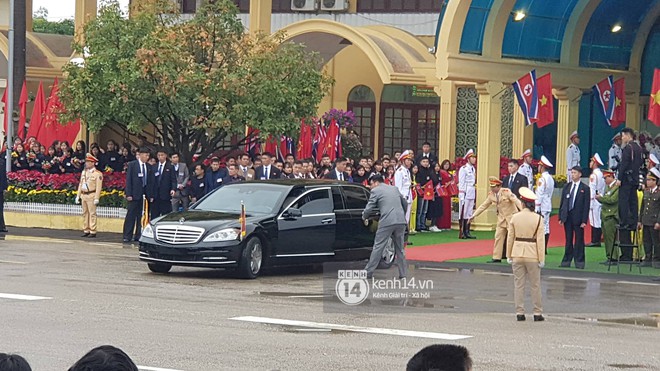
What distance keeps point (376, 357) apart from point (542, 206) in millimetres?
12764

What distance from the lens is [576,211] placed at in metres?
22.2

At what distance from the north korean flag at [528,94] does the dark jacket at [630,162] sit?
23.8 feet

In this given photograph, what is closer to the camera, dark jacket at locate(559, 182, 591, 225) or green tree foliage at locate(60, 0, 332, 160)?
dark jacket at locate(559, 182, 591, 225)

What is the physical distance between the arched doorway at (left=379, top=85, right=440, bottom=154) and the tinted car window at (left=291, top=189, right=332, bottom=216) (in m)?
22.0

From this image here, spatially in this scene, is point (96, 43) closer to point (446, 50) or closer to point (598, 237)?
point (446, 50)

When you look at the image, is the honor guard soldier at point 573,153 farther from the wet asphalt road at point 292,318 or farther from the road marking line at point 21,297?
the road marking line at point 21,297

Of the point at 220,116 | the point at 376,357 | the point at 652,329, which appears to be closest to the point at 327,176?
the point at 220,116

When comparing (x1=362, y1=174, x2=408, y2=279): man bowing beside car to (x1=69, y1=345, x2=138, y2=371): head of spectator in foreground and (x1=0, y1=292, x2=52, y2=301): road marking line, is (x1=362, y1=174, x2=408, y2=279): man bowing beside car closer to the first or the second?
(x1=0, y1=292, x2=52, y2=301): road marking line

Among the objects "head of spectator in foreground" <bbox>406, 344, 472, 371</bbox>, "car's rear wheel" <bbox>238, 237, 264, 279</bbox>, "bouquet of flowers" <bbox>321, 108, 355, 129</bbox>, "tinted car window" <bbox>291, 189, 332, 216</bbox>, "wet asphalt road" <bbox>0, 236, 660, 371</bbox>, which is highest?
"bouquet of flowers" <bbox>321, 108, 355, 129</bbox>

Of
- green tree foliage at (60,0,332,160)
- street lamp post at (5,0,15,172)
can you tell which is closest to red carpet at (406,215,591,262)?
green tree foliage at (60,0,332,160)

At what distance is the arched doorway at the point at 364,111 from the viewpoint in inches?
1736

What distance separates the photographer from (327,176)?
26.8m

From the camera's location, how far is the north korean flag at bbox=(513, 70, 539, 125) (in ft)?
96.5

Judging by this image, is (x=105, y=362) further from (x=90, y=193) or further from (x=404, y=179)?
(x=90, y=193)
